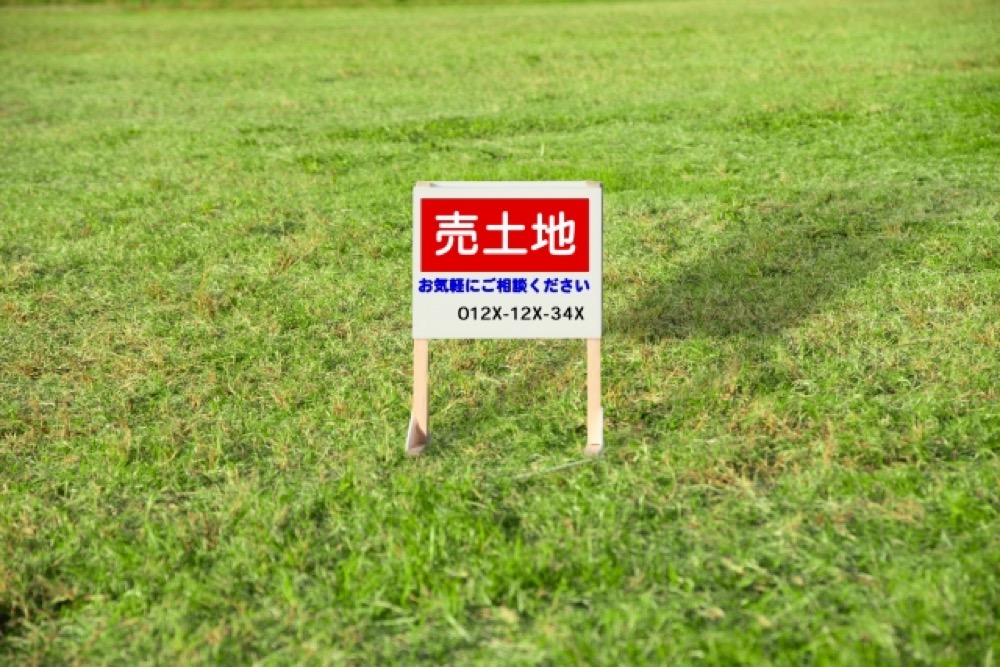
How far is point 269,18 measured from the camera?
3066cm

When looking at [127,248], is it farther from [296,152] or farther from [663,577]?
[663,577]

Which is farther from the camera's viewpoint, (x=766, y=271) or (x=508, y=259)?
(x=766, y=271)

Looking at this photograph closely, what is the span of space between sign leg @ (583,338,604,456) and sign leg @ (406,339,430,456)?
623mm

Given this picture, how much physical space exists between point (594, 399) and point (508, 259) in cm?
62

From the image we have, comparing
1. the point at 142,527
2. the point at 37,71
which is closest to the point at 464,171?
the point at 142,527

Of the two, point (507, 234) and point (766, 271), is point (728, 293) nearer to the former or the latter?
point (766, 271)

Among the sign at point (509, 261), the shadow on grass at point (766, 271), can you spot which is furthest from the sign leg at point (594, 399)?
the shadow on grass at point (766, 271)

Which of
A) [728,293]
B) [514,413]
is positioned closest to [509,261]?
[514,413]

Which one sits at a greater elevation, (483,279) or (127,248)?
(483,279)

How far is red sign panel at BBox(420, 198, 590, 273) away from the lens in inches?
160

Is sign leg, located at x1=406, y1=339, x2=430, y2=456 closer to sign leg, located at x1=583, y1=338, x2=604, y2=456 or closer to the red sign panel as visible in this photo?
the red sign panel

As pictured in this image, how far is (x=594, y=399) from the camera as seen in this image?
13.7 ft

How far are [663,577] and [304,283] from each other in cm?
366

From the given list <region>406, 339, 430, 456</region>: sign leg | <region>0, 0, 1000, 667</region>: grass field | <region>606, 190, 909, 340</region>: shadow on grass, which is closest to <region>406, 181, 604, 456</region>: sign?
<region>406, 339, 430, 456</region>: sign leg
